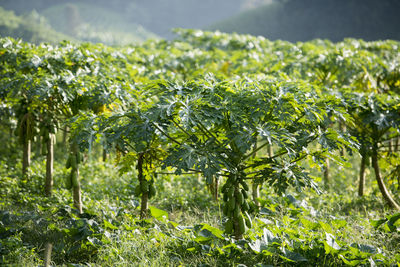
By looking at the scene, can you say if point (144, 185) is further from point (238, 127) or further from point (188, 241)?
point (238, 127)

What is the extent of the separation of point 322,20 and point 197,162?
3154 centimetres

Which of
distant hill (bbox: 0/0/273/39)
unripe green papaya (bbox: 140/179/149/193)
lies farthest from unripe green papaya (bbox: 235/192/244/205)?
distant hill (bbox: 0/0/273/39)

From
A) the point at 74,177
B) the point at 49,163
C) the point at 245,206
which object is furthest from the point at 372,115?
the point at 49,163

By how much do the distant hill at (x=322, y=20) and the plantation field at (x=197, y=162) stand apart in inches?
820

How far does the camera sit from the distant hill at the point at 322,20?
81.4 feet

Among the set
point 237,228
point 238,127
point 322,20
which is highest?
point 322,20

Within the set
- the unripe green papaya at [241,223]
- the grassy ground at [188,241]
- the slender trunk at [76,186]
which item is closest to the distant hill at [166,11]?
the slender trunk at [76,186]

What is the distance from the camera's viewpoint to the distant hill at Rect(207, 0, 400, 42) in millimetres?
24812

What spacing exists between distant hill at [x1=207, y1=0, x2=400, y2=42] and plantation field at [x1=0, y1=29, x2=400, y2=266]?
68.3 ft

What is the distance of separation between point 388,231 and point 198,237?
2408mm

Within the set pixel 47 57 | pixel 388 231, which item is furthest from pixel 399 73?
pixel 47 57

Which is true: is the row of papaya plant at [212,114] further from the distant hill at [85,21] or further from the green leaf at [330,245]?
the distant hill at [85,21]

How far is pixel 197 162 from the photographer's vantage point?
2.71 metres

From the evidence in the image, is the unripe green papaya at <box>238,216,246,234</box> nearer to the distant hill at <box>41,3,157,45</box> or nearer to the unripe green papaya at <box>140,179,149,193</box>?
the unripe green papaya at <box>140,179,149,193</box>
